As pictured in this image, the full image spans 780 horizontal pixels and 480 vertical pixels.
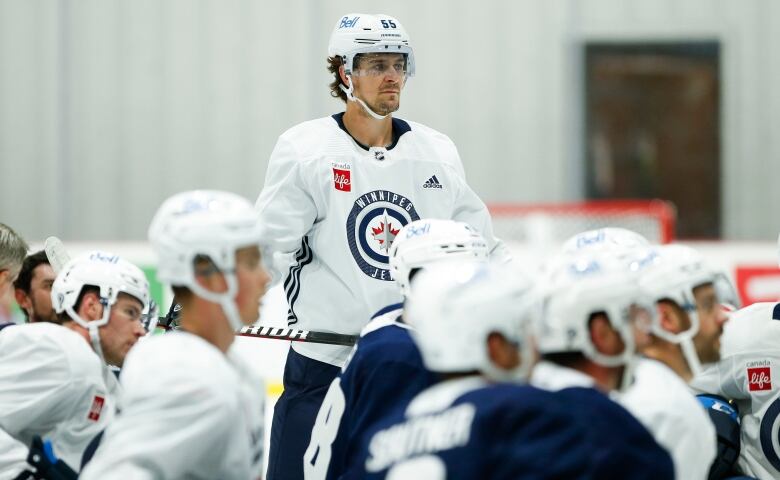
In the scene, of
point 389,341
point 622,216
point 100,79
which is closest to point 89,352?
point 389,341

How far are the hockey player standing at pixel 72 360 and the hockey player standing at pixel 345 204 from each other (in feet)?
1.47

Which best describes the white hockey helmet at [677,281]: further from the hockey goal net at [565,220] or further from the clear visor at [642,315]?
the hockey goal net at [565,220]

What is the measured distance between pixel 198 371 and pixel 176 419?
0.09m

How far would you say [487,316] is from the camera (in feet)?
6.22

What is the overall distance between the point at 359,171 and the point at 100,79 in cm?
627

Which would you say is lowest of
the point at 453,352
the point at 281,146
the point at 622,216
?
the point at 622,216

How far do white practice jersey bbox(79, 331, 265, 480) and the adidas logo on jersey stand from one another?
149 cm

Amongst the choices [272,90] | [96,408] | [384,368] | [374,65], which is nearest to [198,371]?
[384,368]

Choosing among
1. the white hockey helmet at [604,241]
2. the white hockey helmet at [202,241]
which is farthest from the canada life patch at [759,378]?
the white hockey helmet at [202,241]

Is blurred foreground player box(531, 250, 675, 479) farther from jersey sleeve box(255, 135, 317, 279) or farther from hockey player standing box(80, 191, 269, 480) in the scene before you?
jersey sleeve box(255, 135, 317, 279)

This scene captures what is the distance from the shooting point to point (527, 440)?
1.77 meters

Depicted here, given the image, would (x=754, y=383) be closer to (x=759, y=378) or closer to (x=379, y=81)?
(x=759, y=378)

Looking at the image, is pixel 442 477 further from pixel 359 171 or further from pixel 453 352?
pixel 359 171

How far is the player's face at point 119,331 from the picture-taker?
3.29m
